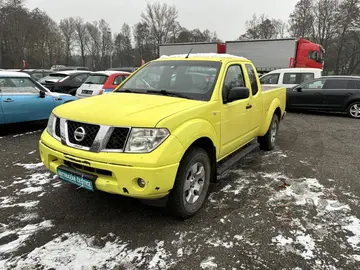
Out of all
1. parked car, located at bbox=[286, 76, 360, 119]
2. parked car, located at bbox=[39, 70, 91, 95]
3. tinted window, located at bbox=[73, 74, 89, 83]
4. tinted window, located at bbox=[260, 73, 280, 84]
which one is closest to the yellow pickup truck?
parked car, located at bbox=[286, 76, 360, 119]

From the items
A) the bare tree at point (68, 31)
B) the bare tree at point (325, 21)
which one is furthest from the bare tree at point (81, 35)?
the bare tree at point (325, 21)

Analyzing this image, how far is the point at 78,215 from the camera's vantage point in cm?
338

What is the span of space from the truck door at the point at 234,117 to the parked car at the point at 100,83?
6193 mm

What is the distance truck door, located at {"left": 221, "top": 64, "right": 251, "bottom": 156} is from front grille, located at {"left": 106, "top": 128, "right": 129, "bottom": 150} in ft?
4.76

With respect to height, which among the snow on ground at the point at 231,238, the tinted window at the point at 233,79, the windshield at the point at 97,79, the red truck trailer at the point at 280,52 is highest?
the red truck trailer at the point at 280,52

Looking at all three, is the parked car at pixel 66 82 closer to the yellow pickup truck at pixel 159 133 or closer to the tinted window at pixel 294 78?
the yellow pickup truck at pixel 159 133

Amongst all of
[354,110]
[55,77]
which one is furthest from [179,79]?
[55,77]

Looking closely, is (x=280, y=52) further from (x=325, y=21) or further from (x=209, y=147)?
(x=325, y=21)

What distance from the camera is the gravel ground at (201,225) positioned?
8.67 ft

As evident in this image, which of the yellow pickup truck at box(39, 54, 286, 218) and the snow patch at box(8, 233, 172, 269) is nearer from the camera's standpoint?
the snow patch at box(8, 233, 172, 269)

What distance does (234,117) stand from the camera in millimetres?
4078

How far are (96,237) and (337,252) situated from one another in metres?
2.35

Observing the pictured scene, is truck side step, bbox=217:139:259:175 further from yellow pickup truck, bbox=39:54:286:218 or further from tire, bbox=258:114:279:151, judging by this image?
tire, bbox=258:114:279:151

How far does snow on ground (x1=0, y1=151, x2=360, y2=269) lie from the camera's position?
103 inches
